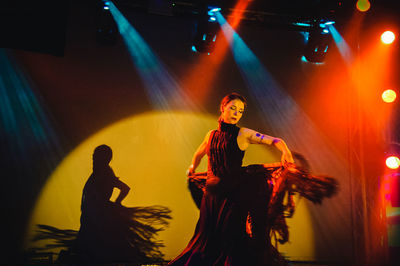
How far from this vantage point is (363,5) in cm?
438

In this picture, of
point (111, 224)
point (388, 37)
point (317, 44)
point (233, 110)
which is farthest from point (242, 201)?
point (388, 37)

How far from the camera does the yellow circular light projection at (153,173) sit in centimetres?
392

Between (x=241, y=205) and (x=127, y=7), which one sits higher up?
(x=127, y=7)

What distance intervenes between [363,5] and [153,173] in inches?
155

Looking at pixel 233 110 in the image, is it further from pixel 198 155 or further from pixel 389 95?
pixel 389 95

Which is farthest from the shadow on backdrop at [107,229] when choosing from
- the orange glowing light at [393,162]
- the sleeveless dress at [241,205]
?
the orange glowing light at [393,162]

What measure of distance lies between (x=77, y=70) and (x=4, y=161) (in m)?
1.53

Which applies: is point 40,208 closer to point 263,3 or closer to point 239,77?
point 239,77

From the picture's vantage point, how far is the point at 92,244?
12.8 feet

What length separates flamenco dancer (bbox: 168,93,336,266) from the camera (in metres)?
3.11

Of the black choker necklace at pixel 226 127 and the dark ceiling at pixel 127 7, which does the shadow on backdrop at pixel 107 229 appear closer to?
the black choker necklace at pixel 226 127

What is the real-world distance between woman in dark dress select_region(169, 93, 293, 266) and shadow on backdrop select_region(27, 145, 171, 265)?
0.96 metres

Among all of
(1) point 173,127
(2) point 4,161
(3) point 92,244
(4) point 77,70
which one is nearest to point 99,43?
(4) point 77,70

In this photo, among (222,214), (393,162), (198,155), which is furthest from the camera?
(393,162)
